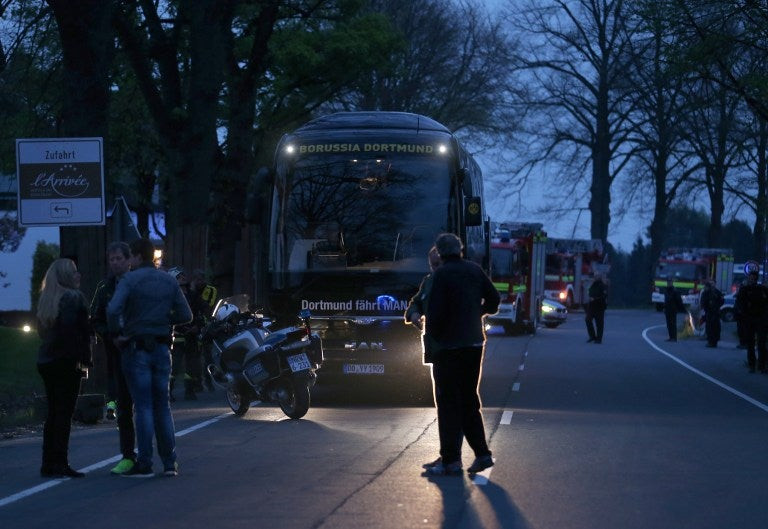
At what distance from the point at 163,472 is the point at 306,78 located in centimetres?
2754

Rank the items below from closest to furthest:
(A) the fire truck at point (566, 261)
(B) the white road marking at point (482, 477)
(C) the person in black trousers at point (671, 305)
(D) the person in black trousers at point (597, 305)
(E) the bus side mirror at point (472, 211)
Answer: (B) the white road marking at point (482, 477), (E) the bus side mirror at point (472, 211), (D) the person in black trousers at point (597, 305), (C) the person in black trousers at point (671, 305), (A) the fire truck at point (566, 261)

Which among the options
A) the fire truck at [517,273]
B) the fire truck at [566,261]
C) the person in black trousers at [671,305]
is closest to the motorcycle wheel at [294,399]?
the person in black trousers at [671,305]

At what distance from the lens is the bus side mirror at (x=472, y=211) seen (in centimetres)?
1841

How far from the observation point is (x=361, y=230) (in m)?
18.2

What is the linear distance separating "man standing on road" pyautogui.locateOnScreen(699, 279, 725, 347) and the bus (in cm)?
1918

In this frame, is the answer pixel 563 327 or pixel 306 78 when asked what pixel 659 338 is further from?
pixel 306 78

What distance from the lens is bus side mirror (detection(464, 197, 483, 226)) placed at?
1841cm

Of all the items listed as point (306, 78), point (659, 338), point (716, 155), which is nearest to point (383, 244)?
point (306, 78)

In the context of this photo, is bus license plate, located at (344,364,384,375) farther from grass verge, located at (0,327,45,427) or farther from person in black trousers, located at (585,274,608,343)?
person in black trousers, located at (585,274,608,343)

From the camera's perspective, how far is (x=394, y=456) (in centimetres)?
1183

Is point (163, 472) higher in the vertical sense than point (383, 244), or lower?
lower

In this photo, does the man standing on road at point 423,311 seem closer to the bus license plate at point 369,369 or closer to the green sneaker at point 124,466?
the green sneaker at point 124,466

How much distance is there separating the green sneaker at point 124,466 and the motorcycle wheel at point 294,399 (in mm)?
4989

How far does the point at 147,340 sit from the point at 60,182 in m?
6.30
